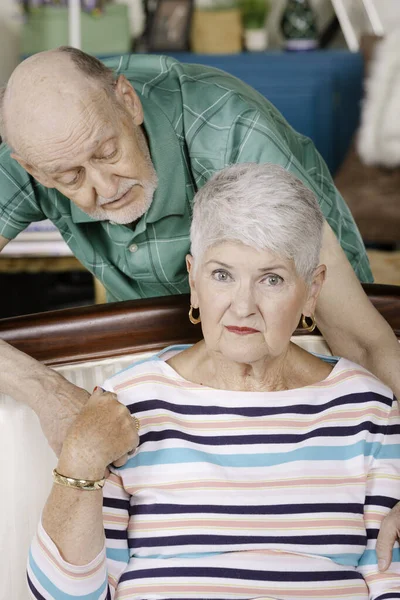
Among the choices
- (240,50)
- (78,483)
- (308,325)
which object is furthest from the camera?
(240,50)

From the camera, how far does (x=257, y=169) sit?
1.50m

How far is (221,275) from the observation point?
4.91ft

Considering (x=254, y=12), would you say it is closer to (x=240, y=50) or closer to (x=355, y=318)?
(x=240, y=50)

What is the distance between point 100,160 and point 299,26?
3344 millimetres

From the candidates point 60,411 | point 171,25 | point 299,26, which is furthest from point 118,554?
point 299,26

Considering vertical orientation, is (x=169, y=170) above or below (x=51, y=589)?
above

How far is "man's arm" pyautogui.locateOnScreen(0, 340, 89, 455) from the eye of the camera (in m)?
1.52

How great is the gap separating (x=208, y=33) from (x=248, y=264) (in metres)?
3.46

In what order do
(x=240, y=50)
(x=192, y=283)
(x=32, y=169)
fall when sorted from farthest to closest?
(x=240, y=50), (x=32, y=169), (x=192, y=283)

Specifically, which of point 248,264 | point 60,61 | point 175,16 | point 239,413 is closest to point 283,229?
point 248,264

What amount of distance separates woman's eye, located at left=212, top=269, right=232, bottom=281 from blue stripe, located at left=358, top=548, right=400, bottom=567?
1.80 ft

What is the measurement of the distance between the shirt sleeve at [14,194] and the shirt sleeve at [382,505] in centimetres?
88

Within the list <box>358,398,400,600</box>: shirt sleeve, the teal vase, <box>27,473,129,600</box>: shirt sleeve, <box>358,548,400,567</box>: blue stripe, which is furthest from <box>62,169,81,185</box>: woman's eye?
the teal vase

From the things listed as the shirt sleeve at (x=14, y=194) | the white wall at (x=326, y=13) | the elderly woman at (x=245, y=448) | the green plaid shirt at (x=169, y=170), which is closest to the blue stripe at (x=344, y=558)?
the elderly woman at (x=245, y=448)
